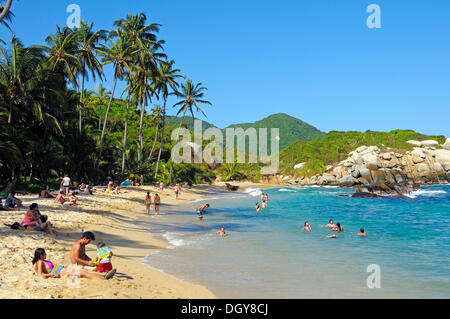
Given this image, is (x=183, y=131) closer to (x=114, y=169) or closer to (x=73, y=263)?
(x=114, y=169)

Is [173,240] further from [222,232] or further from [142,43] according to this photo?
[142,43]

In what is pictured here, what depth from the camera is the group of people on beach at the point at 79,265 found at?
6992 mm

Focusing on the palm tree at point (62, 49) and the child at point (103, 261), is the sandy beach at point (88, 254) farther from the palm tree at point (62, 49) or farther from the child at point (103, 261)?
the palm tree at point (62, 49)

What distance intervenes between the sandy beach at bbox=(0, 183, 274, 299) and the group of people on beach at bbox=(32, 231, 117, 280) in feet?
0.50

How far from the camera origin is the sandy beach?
6.32m

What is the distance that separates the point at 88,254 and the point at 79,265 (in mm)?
1933

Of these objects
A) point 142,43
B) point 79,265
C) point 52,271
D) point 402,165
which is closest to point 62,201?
point 79,265

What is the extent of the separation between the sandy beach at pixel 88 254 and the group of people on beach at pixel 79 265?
15cm

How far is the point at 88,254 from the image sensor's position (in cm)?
964

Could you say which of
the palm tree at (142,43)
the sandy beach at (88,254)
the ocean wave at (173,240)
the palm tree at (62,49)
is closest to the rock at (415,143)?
the palm tree at (142,43)

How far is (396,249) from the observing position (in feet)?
46.7

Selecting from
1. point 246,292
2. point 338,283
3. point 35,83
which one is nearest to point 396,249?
point 338,283

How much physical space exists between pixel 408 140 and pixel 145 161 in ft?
273
